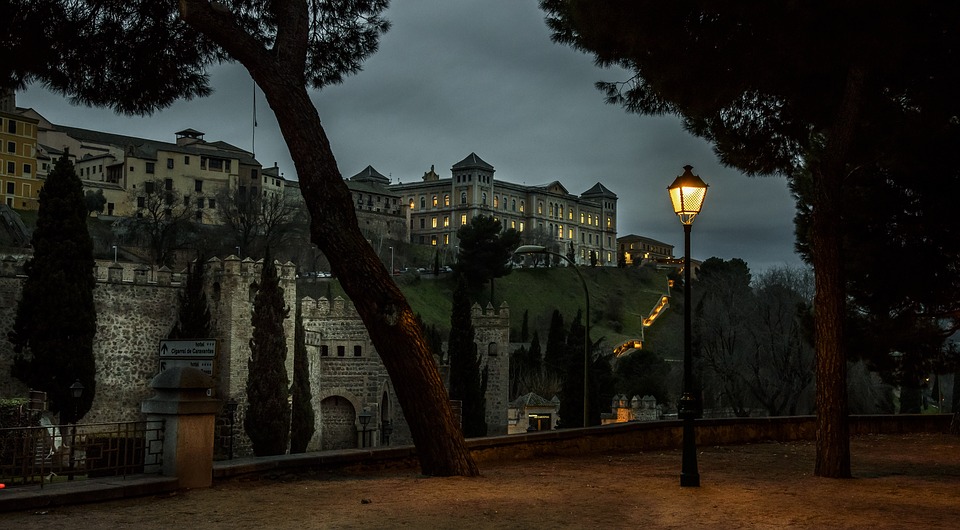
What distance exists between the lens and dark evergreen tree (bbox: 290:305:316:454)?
29.4 meters

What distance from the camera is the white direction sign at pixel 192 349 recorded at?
47.5 feet

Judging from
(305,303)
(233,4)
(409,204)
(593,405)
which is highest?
(409,204)

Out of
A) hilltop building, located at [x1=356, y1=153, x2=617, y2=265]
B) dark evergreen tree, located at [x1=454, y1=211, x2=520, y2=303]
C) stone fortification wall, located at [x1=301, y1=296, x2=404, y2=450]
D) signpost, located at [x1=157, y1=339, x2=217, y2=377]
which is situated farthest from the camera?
hilltop building, located at [x1=356, y1=153, x2=617, y2=265]

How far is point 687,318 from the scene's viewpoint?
9.47 meters

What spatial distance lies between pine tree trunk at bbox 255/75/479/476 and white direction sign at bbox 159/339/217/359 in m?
5.47

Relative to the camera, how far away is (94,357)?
27750mm

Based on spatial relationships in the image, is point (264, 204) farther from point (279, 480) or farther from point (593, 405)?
point (279, 480)

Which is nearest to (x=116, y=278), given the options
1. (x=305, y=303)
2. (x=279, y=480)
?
(x=305, y=303)

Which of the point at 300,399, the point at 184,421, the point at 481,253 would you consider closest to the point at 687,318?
the point at 184,421

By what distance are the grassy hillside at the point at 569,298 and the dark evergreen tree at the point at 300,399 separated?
27.0 meters

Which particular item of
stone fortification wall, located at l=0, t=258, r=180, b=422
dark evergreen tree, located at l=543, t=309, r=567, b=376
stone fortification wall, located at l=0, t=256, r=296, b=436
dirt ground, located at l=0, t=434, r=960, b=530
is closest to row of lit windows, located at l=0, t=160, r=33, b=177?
stone fortification wall, located at l=0, t=258, r=180, b=422

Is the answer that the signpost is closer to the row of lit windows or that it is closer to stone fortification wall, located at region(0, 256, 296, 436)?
stone fortification wall, located at region(0, 256, 296, 436)

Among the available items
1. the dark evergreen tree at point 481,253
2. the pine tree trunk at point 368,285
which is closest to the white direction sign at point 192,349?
the pine tree trunk at point 368,285

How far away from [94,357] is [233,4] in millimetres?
18933
